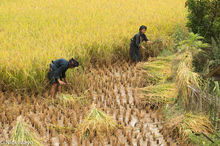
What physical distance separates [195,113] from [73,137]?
155cm

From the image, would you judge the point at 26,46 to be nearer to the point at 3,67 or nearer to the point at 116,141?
the point at 3,67

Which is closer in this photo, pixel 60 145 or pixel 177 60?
pixel 60 145

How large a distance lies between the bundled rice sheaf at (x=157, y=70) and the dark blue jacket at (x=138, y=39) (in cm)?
44

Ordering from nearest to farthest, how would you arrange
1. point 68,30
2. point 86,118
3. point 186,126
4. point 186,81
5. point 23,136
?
point 23,136, point 186,126, point 86,118, point 186,81, point 68,30

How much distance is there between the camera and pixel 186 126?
3.50m

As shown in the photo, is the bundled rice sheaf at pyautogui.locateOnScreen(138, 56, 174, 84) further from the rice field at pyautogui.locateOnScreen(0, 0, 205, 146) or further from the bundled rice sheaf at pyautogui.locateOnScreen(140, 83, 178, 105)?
the bundled rice sheaf at pyautogui.locateOnScreen(140, 83, 178, 105)

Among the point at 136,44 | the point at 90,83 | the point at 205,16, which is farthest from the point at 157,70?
the point at 205,16

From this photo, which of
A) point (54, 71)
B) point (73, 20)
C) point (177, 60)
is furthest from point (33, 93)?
point (73, 20)

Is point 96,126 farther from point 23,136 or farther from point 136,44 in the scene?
point 136,44

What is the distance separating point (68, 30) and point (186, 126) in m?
3.97

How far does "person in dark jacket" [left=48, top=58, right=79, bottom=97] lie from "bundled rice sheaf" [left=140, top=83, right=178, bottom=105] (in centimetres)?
115

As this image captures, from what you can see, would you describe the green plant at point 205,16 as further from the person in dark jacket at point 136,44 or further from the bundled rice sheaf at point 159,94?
the bundled rice sheaf at point 159,94

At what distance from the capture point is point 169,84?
4465 millimetres

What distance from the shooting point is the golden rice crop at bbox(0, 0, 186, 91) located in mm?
4668
